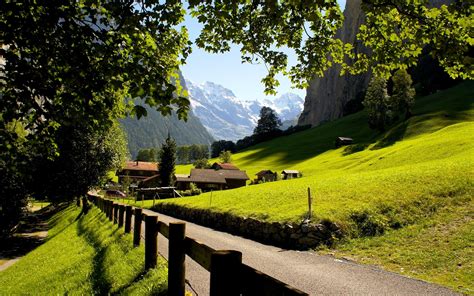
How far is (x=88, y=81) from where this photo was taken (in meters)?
6.41

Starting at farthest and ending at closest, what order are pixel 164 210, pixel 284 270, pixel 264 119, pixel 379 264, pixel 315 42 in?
pixel 264 119 < pixel 164 210 < pixel 379 264 < pixel 284 270 < pixel 315 42

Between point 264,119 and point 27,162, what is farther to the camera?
point 264,119

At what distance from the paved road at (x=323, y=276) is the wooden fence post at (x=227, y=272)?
5.26 meters

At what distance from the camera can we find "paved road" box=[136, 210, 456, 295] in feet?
33.4

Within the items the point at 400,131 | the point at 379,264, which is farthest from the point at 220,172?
the point at 379,264

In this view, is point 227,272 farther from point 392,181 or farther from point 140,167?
point 140,167

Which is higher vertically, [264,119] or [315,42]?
[264,119]

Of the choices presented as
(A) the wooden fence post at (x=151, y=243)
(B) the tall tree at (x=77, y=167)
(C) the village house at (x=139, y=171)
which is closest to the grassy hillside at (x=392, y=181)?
(B) the tall tree at (x=77, y=167)

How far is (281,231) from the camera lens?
18.9 meters

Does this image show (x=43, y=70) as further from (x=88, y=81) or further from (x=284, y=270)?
(x=284, y=270)

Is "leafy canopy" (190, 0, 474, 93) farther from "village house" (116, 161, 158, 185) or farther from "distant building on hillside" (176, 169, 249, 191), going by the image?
"village house" (116, 161, 158, 185)

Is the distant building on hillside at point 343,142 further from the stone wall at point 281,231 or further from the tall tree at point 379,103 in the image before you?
the stone wall at point 281,231

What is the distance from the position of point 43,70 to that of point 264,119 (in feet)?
559

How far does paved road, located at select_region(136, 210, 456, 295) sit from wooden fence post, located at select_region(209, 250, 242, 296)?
5.26 metres
